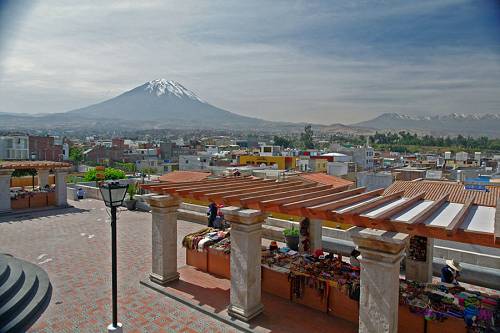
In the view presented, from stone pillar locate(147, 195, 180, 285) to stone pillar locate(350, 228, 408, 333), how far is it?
514 centimetres

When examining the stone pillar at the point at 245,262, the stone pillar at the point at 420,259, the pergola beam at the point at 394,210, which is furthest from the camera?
the stone pillar at the point at 420,259

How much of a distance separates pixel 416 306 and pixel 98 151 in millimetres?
109506

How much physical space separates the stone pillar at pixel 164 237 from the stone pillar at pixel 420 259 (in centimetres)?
652

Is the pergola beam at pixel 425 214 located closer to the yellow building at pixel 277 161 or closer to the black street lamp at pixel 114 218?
the black street lamp at pixel 114 218

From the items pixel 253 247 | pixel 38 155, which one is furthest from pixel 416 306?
pixel 38 155

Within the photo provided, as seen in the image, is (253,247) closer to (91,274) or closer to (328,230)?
(91,274)

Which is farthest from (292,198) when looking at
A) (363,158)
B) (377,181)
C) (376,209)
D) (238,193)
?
(363,158)

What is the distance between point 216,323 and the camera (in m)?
8.00

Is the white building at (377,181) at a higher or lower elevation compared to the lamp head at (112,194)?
lower

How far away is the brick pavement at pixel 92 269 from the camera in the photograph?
7.98 metres

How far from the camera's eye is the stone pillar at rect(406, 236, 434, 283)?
10059 millimetres

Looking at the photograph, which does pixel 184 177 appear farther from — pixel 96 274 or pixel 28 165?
pixel 96 274

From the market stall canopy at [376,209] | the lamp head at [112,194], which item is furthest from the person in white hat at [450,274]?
the lamp head at [112,194]

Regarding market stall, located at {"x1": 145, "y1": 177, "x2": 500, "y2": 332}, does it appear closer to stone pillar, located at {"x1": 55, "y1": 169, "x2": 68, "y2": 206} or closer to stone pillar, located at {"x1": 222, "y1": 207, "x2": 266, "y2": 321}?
stone pillar, located at {"x1": 222, "y1": 207, "x2": 266, "y2": 321}
